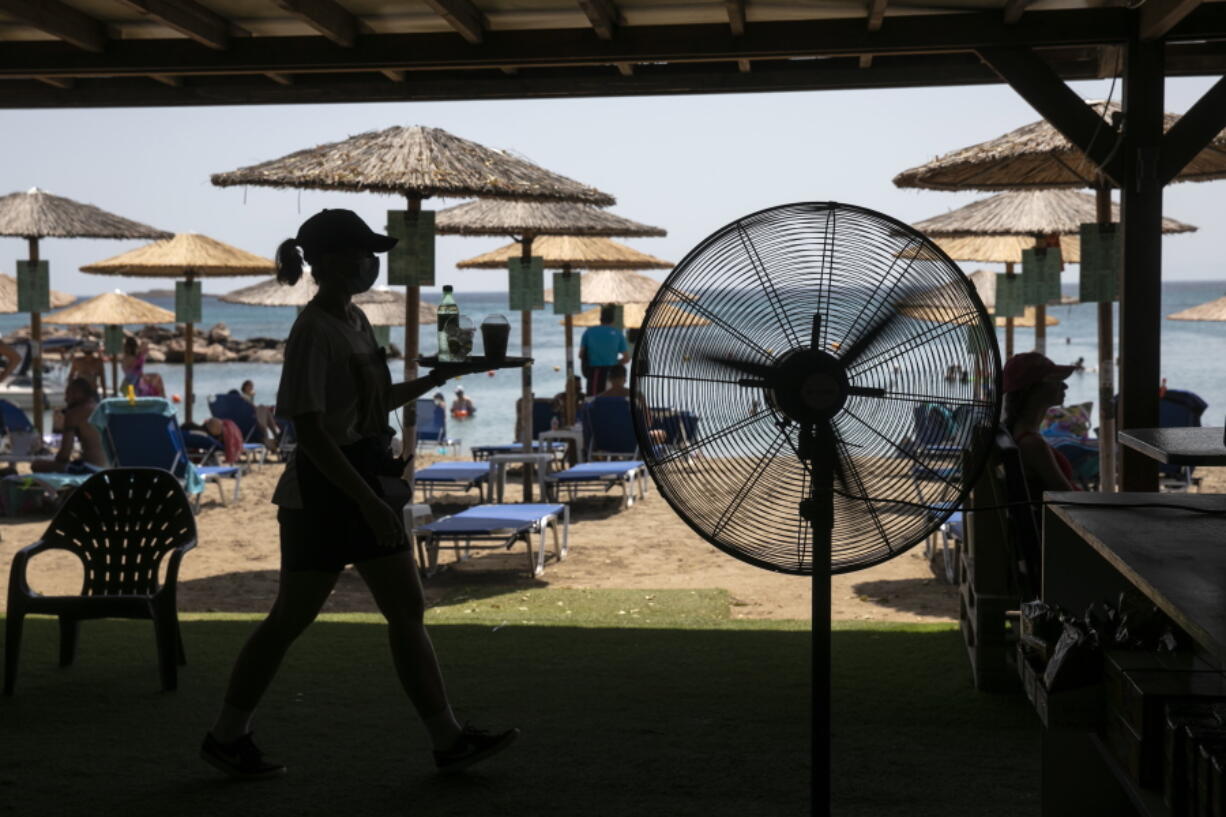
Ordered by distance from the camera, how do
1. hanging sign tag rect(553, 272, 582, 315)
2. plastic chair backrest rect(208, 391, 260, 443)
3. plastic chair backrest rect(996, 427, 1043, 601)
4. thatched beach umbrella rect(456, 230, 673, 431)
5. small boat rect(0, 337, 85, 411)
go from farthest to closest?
small boat rect(0, 337, 85, 411) < plastic chair backrest rect(208, 391, 260, 443) < thatched beach umbrella rect(456, 230, 673, 431) < hanging sign tag rect(553, 272, 582, 315) < plastic chair backrest rect(996, 427, 1043, 601)

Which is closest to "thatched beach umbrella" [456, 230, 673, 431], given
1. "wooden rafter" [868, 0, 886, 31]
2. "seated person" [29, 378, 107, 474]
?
"seated person" [29, 378, 107, 474]

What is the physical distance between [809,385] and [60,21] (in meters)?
3.89

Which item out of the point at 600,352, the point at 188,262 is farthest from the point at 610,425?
the point at 188,262

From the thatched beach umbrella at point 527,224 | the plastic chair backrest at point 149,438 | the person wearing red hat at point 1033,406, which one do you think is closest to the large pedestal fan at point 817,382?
the person wearing red hat at point 1033,406

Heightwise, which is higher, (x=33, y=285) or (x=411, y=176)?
(x=411, y=176)

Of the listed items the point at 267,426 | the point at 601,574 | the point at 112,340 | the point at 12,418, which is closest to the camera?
the point at 601,574

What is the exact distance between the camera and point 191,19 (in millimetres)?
5312

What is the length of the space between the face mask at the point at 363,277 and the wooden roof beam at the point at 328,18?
1.64 metres

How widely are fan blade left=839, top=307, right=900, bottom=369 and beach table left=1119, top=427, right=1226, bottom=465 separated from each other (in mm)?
841

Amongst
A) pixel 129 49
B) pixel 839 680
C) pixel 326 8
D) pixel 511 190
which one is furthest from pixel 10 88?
pixel 839 680

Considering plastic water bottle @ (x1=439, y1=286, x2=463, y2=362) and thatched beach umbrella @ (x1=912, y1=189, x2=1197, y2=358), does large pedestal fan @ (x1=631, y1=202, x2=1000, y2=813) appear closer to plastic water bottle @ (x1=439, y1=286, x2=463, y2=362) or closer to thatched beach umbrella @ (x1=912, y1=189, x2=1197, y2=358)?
plastic water bottle @ (x1=439, y1=286, x2=463, y2=362)

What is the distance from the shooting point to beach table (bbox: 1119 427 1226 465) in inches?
126

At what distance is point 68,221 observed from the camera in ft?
41.1

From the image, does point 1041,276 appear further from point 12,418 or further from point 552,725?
point 12,418
